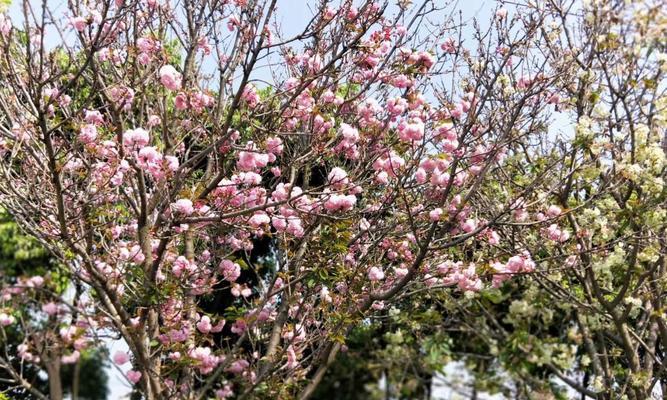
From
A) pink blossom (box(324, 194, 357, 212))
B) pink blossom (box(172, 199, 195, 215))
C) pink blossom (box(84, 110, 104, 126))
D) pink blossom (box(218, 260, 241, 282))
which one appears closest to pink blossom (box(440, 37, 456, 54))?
pink blossom (box(324, 194, 357, 212))

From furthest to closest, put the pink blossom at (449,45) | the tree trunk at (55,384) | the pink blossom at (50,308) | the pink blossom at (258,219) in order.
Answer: the pink blossom at (449,45) → the pink blossom at (258,219) → the pink blossom at (50,308) → the tree trunk at (55,384)

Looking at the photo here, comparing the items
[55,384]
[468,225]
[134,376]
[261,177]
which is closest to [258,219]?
[261,177]

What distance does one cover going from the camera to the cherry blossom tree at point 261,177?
16.9 feet

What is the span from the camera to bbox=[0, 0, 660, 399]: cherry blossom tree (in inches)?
203

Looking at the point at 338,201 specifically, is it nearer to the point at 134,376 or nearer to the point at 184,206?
the point at 184,206

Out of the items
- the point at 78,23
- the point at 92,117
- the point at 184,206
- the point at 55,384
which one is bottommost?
the point at 55,384

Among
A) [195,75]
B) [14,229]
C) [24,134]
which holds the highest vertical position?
[14,229]

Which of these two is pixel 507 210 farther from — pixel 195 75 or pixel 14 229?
pixel 14 229

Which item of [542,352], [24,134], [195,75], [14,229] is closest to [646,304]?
[542,352]

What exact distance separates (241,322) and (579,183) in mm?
3548

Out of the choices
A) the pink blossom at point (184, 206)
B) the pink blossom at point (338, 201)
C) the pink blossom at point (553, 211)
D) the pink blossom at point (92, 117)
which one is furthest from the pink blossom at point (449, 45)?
the pink blossom at point (92, 117)

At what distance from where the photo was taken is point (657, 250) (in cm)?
615

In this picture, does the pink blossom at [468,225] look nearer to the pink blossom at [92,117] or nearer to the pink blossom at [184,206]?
the pink blossom at [184,206]

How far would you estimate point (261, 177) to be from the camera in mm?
5664
